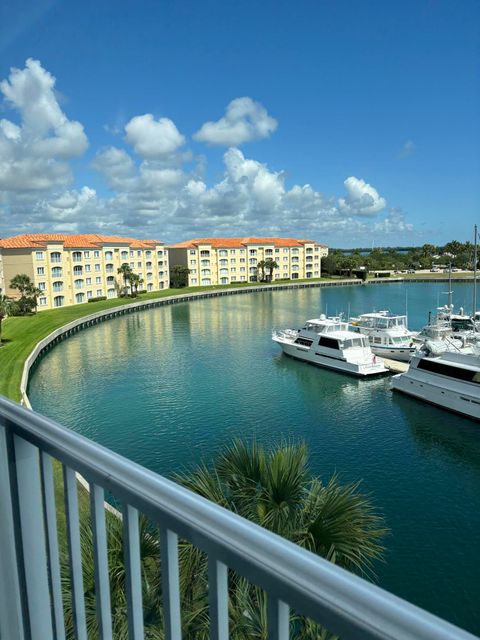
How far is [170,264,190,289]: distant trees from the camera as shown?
9981 cm

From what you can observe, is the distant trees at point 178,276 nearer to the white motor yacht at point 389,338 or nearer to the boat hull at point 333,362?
the white motor yacht at point 389,338

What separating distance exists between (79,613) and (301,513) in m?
5.55

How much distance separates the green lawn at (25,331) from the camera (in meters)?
30.3

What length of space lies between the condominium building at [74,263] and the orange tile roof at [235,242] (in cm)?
1468

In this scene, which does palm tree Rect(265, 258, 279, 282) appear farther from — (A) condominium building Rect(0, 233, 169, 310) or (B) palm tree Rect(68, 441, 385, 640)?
(B) palm tree Rect(68, 441, 385, 640)

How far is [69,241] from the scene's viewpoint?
247 ft

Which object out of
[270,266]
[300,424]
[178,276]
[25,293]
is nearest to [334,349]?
[300,424]

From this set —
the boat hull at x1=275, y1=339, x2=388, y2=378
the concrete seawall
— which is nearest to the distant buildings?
the concrete seawall

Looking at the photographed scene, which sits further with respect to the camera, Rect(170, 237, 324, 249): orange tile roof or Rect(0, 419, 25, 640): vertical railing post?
Rect(170, 237, 324, 249): orange tile roof

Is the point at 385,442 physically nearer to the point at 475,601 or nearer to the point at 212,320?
the point at 475,601

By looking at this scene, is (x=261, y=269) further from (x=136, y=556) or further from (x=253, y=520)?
(x=136, y=556)

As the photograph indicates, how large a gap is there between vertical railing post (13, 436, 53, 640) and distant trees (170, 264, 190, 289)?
9872cm

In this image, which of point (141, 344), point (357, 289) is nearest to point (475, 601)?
point (141, 344)

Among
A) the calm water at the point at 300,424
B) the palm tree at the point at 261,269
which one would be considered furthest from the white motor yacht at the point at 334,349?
the palm tree at the point at 261,269
